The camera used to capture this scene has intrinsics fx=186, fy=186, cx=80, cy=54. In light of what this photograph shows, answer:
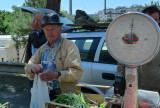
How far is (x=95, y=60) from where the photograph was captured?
359 cm

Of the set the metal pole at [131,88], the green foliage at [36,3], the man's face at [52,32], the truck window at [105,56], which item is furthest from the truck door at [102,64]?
the green foliage at [36,3]

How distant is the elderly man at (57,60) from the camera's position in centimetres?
203

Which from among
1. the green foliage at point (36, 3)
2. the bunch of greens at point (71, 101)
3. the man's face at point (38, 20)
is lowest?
the bunch of greens at point (71, 101)

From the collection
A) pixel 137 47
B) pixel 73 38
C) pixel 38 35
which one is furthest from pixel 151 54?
pixel 73 38

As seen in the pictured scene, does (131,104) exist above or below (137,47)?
below

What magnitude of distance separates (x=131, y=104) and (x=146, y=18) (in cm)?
63

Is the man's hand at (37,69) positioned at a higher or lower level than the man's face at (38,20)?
lower

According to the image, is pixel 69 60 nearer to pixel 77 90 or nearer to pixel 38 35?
pixel 77 90

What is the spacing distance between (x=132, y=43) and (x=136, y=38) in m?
0.04

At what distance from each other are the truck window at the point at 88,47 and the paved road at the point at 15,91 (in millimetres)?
2146

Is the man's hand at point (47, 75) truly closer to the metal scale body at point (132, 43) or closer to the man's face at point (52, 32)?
the man's face at point (52, 32)

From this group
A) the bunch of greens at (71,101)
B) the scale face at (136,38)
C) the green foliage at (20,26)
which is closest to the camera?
the scale face at (136,38)

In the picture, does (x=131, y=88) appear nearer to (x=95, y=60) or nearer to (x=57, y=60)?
(x=57, y=60)

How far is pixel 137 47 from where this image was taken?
1.34m
